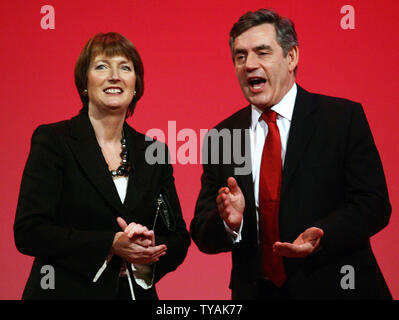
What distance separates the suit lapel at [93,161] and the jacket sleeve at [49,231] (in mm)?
90

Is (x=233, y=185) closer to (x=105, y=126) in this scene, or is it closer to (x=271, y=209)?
(x=271, y=209)

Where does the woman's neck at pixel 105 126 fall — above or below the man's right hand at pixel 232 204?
above

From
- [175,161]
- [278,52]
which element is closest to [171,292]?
[175,161]

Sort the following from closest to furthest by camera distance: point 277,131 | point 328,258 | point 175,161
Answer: point 328,258 < point 277,131 < point 175,161

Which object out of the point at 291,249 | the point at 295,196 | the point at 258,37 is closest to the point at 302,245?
the point at 291,249

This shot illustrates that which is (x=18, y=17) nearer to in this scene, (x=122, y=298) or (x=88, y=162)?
(x=88, y=162)

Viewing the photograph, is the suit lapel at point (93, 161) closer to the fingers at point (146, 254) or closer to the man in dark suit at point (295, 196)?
the fingers at point (146, 254)

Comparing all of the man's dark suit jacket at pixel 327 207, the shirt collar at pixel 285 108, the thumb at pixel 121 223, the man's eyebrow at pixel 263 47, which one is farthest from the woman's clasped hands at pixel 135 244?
the man's eyebrow at pixel 263 47

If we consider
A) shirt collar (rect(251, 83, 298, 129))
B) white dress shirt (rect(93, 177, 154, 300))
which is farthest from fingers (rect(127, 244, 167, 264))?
shirt collar (rect(251, 83, 298, 129))

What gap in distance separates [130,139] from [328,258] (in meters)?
0.86

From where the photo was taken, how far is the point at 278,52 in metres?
2.32

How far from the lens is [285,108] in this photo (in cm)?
230

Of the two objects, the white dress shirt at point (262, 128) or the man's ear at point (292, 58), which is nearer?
the white dress shirt at point (262, 128)

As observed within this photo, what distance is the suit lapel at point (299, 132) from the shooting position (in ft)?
7.07
